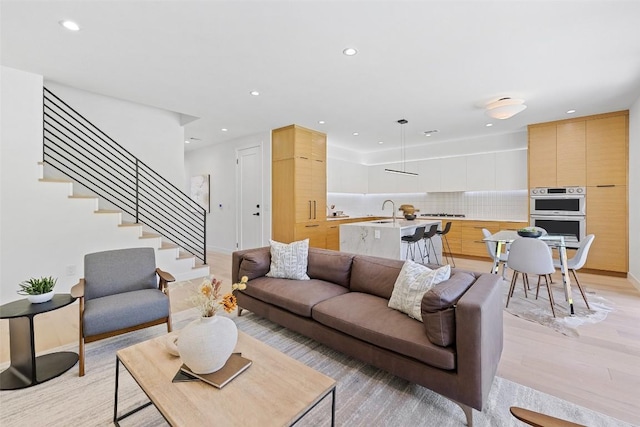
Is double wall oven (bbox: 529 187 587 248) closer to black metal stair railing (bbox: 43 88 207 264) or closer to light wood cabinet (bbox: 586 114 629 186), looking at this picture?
light wood cabinet (bbox: 586 114 629 186)

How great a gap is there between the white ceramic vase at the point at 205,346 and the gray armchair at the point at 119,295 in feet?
4.04

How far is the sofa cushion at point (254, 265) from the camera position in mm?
3080

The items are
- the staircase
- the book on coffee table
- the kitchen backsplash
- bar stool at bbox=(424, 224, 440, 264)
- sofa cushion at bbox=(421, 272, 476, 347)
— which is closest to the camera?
the book on coffee table

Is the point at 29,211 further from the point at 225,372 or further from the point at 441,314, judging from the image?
the point at 441,314

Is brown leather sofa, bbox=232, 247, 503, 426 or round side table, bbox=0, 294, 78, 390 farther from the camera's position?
round side table, bbox=0, 294, 78, 390

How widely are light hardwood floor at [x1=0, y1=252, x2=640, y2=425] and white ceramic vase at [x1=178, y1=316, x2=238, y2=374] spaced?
0.35 m

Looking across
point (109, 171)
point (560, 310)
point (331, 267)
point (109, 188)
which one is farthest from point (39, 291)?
point (560, 310)

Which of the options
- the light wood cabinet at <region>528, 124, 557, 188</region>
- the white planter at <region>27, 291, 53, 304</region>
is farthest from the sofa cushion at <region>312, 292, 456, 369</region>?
the light wood cabinet at <region>528, 124, 557, 188</region>

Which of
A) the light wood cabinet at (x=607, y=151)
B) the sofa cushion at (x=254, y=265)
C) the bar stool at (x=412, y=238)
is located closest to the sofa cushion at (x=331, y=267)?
the sofa cushion at (x=254, y=265)

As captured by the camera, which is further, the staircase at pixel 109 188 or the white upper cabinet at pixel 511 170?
the white upper cabinet at pixel 511 170

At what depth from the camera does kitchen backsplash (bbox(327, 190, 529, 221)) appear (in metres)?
6.43

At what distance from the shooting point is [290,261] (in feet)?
10.1

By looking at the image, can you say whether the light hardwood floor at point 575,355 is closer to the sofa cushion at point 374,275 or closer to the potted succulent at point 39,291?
the potted succulent at point 39,291

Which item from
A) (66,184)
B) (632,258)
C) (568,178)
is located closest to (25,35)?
(66,184)
